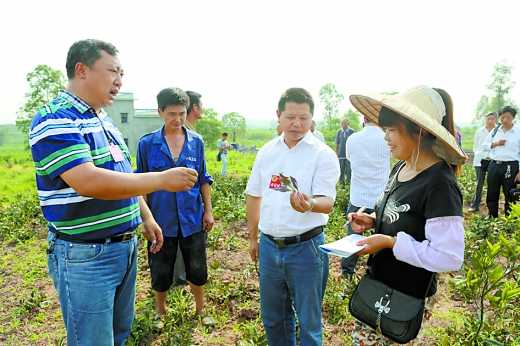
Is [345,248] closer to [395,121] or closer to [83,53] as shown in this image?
[395,121]

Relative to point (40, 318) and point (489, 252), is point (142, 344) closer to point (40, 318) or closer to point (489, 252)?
point (40, 318)

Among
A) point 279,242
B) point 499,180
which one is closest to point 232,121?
point 499,180

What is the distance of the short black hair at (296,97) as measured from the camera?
236 centimetres

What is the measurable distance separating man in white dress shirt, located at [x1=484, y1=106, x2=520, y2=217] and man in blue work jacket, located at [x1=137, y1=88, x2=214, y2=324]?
5.02 m

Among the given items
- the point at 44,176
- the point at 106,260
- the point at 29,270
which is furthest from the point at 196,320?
the point at 29,270

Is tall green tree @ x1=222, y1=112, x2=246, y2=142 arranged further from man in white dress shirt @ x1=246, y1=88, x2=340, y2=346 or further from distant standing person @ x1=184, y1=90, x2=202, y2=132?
man in white dress shirt @ x1=246, y1=88, x2=340, y2=346

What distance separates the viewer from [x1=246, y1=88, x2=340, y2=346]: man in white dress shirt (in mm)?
2303

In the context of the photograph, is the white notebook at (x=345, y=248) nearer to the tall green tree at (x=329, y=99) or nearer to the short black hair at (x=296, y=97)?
the short black hair at (x=296, y=97)

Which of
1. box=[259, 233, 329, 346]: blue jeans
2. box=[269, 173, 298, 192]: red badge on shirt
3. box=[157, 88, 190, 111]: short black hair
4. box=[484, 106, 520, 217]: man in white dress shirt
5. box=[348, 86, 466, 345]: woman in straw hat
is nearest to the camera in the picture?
box=[348, 86, 466, 345]: woman in straw hat

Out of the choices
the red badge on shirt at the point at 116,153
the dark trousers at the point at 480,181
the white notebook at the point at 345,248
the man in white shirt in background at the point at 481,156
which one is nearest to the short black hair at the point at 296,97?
the white notebook at the point at 345,248

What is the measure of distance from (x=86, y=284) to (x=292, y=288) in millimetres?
1190

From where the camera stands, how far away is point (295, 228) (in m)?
2.30

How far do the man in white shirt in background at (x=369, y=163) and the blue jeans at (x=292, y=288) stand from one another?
5.02 ft

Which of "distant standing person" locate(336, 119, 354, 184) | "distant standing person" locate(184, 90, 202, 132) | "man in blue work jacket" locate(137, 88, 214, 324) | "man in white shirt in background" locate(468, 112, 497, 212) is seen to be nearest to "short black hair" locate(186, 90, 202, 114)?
"distant standing person" locate(184, 90, 202, 132)
